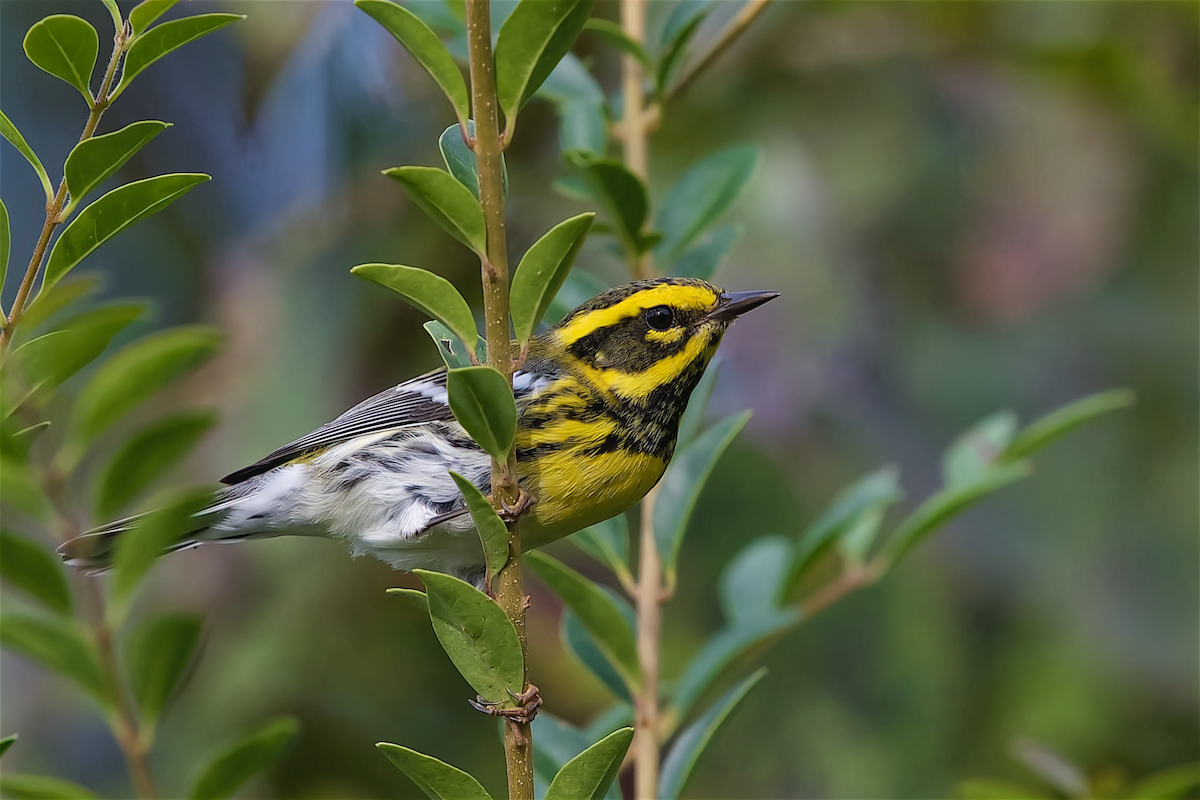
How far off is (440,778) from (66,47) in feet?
1.71

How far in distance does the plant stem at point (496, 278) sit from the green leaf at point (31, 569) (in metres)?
0.29

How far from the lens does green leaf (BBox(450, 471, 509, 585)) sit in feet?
2.38

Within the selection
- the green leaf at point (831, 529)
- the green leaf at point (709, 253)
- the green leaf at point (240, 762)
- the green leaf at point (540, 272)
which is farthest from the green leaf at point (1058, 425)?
the green leaf at point (240, 762)

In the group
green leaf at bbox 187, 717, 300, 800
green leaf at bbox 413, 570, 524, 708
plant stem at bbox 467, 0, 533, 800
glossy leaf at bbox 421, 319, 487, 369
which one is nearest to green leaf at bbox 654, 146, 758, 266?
glossy leaf at bbox 421, 319, 487, 369

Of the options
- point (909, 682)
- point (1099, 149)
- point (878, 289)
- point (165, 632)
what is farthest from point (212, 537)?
point (1099, 149)

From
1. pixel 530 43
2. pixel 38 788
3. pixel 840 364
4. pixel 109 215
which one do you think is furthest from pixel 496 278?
pixel 840 364

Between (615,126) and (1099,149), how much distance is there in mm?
1670

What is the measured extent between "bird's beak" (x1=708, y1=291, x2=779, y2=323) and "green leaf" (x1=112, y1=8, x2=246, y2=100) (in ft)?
2.83

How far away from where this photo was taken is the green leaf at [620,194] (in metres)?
1.14

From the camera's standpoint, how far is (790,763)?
2213 mm

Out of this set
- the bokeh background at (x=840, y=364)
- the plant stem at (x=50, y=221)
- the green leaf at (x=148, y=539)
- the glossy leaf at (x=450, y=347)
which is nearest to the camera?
the green leaf at (x=148, y=539)

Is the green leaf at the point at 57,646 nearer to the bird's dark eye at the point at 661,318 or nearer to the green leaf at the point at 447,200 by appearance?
the green leaf at the point at 447,200

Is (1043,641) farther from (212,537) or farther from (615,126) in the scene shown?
(212,537)

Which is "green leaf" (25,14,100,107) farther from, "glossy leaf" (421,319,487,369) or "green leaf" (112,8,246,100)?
"glossy leaf" (421,319,487,369)
